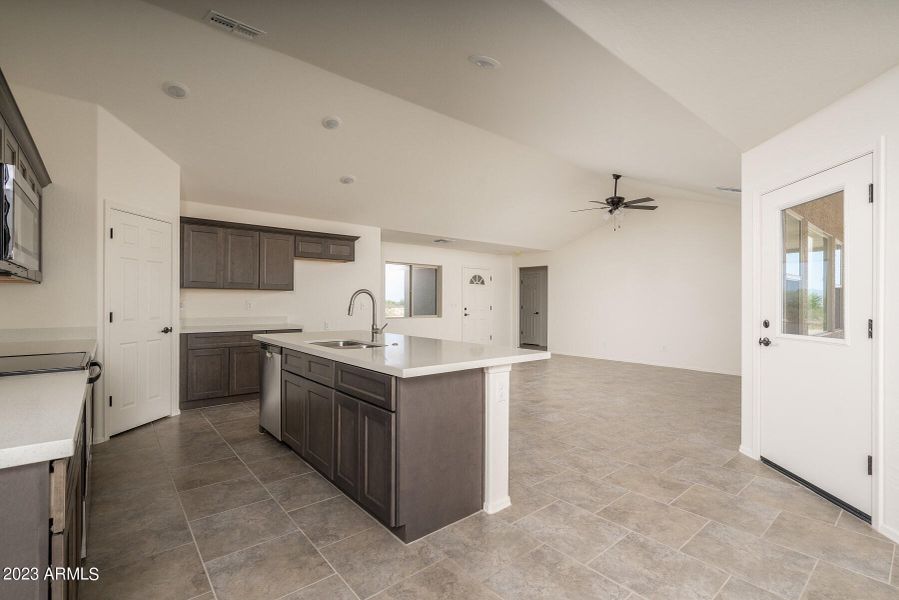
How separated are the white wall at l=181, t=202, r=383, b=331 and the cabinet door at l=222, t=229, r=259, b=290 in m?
0.38

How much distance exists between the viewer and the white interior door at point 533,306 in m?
9.93

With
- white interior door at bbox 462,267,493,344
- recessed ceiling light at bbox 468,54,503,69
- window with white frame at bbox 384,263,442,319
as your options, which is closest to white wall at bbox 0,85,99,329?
recessed ceiling light at bbox 468,54,503,69

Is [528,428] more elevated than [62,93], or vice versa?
[62,93]

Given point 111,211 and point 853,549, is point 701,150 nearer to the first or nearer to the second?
point 853,549

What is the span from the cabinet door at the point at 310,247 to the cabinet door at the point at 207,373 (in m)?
1.60

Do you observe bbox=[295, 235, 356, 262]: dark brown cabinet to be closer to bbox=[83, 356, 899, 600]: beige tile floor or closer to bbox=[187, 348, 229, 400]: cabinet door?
bbox=[187, 348, 229, 400]: cabinet door

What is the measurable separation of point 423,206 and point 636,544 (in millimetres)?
5006

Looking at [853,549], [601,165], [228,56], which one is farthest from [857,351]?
[228,56]

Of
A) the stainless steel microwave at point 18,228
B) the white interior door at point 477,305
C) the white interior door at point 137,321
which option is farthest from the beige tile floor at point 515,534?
the white interior door at point 477,305

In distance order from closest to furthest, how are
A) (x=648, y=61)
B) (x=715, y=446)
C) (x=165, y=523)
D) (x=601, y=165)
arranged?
(x=165, y=523)
(x=648, y=61)
(x=715, y=446)
(x=601, y=165)

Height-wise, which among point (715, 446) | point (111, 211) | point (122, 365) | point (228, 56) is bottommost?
point (715, 446)

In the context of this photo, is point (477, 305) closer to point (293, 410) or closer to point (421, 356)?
point (293, 410)

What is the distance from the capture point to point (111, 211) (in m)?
3.50

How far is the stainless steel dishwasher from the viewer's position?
129 inches
